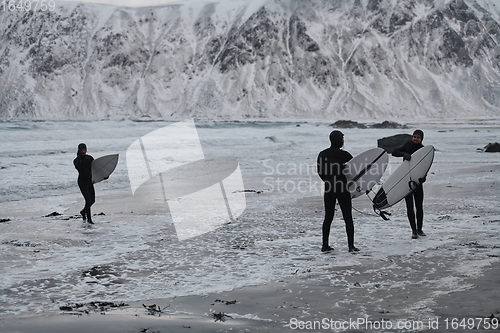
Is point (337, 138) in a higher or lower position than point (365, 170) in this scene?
Answer: higher

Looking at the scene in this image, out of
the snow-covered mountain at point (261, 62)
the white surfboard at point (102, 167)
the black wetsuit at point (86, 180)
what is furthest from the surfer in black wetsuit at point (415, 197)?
the snow-covered mountain at point (261, 62)

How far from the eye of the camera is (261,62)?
144 meters

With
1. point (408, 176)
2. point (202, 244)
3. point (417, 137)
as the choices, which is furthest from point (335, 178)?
point (202, 244)

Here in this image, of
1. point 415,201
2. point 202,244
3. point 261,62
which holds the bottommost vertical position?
point 202,244

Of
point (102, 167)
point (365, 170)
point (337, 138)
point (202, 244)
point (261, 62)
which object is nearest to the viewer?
point (337, 138)

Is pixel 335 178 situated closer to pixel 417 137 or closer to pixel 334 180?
pixel 334 180

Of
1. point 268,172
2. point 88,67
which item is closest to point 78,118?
point 88,67

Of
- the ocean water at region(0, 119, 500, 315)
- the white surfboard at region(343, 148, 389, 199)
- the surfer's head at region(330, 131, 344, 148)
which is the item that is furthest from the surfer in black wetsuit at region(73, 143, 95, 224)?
the surfer's head at region(330, 131, 344, 148)

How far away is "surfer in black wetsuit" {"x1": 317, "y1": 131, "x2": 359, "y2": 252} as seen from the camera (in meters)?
7.87

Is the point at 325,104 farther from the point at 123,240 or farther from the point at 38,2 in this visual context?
the point at 123,240

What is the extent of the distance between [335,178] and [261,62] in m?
139

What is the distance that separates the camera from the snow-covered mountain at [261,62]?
138 meters

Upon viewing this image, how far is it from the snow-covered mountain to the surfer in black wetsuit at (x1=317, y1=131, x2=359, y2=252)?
12567cm

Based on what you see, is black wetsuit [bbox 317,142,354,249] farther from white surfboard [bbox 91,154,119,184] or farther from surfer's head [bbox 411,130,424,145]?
white surfboard [bbox 91,154,119,184]
